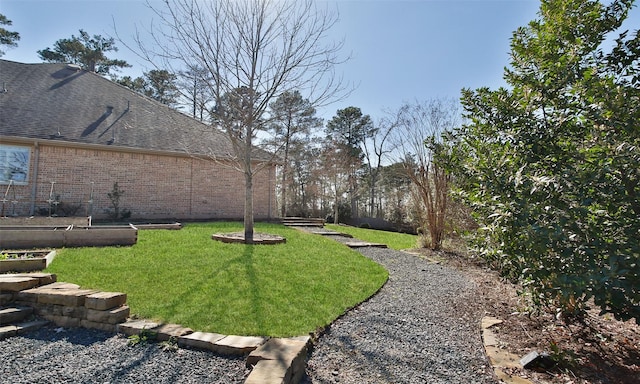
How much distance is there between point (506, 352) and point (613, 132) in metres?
1.98

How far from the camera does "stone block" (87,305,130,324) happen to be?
3.21 metres

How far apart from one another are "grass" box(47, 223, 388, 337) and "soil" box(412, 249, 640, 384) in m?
1.67

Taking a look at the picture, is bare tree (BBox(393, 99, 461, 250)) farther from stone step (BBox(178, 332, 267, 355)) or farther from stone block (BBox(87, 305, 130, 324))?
stone block (BBox(87, 305, 130, 324))

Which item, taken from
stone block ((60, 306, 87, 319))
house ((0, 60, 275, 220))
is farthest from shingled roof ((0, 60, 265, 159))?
stone block ((60, 306, 87, 319))

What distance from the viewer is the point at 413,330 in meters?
3.49

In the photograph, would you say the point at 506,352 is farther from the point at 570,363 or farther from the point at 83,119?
the point at 83,119

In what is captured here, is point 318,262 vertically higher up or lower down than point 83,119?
lower down

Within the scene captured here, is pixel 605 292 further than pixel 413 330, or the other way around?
pixel 413 330

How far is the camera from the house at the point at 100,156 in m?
10.1

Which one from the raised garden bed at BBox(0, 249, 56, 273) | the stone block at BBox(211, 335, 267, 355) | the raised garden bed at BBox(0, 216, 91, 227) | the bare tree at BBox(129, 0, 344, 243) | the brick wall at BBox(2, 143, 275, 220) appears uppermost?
the bare tree at BBox(129, 0, 344, 243)

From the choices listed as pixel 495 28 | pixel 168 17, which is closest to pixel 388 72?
pixel 495 28

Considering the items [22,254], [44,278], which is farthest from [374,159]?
[44,278]

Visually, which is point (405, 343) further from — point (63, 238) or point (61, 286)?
point (63, 238)

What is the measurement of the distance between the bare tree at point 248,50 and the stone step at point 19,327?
12.9 ft
